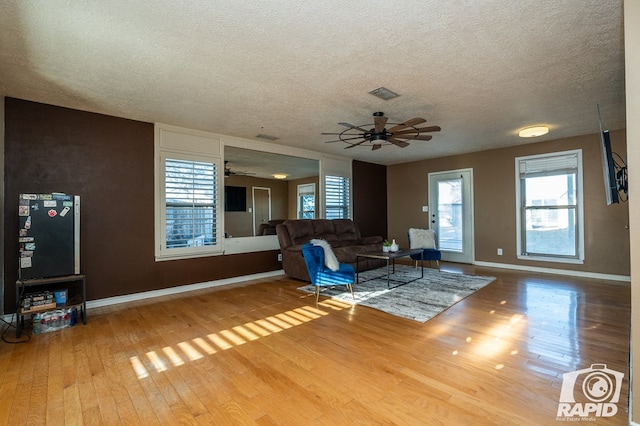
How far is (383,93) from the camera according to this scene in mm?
3332

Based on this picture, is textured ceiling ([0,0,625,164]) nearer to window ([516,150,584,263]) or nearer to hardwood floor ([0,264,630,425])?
window ([516,150,584,263])

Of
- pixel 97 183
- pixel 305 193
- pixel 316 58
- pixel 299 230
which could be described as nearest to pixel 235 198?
pixel 299 230

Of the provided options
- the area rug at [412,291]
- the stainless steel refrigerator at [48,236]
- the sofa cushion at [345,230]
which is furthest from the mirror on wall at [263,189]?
the stainless steel refrigerator at [48,236]

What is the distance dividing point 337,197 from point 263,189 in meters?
1.83

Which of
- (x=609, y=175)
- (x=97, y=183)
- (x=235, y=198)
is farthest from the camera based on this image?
(x=235, y=198)

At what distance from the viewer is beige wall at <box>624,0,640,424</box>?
150cm

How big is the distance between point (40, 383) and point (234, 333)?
1.40 meters

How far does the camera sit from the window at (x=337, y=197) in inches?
263

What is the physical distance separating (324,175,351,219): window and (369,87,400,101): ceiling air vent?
3.32 meters

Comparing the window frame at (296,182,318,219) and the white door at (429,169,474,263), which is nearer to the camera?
the window frame at (296,182,318,219)

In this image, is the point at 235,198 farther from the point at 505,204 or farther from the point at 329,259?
the point at 505,204

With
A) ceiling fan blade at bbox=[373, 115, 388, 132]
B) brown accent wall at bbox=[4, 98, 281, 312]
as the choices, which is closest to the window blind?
brown accent wall at bbox=[4, 98, 281, 312]

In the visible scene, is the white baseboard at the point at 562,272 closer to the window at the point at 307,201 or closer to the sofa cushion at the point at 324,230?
the sofa cushion at the point at 324,230

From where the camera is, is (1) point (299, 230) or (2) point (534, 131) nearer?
(2) point (534, 131)
